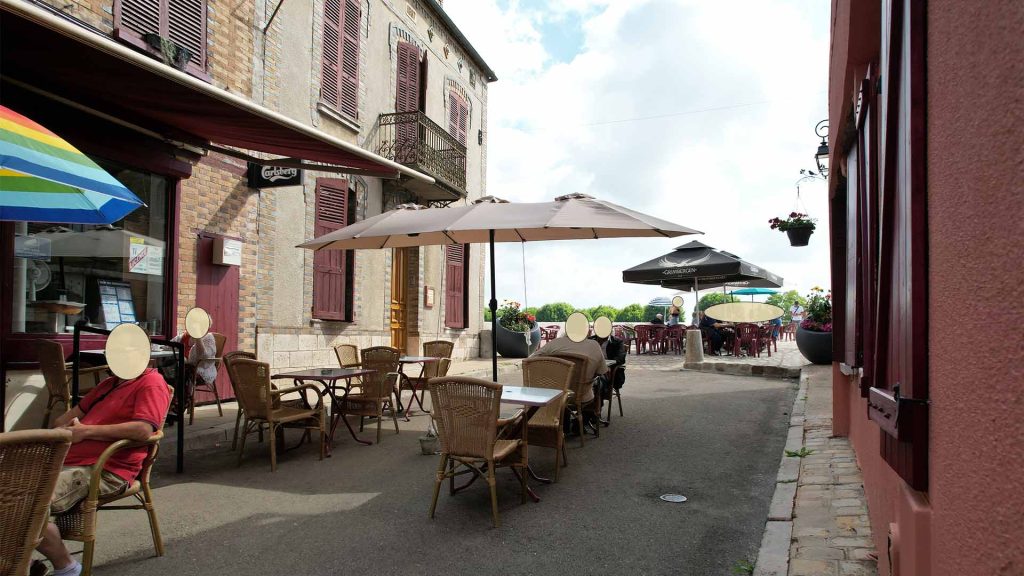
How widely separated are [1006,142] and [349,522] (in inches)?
161

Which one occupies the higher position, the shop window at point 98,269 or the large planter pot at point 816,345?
the shop window at point 98,269

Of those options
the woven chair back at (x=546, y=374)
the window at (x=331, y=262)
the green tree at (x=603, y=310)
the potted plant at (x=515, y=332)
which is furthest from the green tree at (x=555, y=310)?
the woven chair back at (x=546, y=374)

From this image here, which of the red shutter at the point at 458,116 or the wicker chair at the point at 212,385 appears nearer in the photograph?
the wicker chair at the point at 212,385

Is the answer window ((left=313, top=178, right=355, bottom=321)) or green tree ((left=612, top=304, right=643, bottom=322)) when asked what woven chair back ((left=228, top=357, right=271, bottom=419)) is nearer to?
window ((left=313, top=178, right=355, bottom=321))

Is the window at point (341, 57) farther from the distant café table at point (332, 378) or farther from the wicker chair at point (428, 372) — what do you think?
the distant café table at point (332, 378)

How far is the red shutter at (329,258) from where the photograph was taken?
36.5 feet

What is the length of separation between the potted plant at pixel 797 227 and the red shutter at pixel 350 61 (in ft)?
26.6

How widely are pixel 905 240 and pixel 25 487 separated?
3.22m

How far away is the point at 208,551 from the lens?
12.0 ft

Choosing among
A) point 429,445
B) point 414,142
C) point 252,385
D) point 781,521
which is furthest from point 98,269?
point 781,521

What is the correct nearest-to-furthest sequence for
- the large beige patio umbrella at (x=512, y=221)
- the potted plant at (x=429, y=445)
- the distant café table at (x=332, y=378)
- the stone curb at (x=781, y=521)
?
the stone curb at (x=781, y=521)
the large beige patio umbrella at (x=512, y=221)
the potted plant at (x=429, y=445)
the distant café table at (x=332, y=378)

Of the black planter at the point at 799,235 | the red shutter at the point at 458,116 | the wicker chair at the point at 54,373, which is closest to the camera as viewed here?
the wicker chair at the point at 54,373

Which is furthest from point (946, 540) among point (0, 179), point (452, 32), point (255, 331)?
point (452, 32)

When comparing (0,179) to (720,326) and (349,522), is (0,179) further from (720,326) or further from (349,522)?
(720,326)
